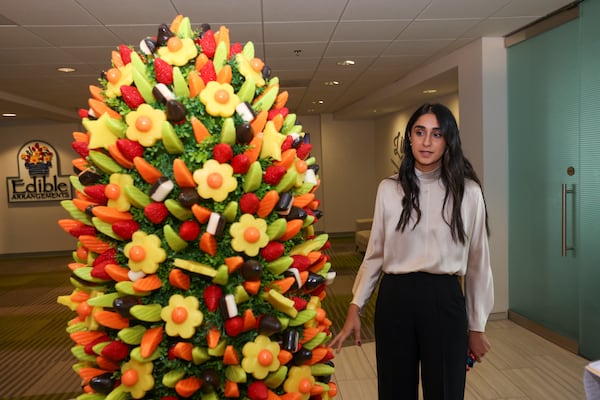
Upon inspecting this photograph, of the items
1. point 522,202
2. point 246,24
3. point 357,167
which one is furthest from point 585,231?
point 357,167

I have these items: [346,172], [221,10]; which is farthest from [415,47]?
[346,172]

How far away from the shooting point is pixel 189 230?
100 centimetres

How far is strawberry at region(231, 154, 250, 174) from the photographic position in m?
1.02

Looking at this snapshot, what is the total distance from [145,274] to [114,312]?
11cm

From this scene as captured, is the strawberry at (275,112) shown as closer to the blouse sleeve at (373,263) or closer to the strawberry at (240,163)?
the strawberry at (240,163)

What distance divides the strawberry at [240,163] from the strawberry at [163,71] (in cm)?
25

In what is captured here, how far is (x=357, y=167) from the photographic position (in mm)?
11883

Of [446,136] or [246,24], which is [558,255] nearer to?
[446,136]

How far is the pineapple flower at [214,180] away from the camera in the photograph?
0.99 meters

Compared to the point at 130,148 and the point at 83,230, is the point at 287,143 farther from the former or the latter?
the point at 83,230

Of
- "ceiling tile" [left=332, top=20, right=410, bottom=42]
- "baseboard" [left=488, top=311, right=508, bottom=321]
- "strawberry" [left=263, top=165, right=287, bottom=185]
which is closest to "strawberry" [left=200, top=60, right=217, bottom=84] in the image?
"strawberry" [left=263, top=165, right=287, bottom=185]

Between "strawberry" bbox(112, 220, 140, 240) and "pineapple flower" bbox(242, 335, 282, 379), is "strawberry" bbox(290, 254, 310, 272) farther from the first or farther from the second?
"strawberry" bbox(112, 220, 140, 240)

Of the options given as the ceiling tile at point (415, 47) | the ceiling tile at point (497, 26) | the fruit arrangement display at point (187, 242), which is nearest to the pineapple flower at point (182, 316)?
the fruit arrangement display at point (187, 242)

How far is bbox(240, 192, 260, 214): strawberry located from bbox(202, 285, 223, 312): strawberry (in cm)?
18
